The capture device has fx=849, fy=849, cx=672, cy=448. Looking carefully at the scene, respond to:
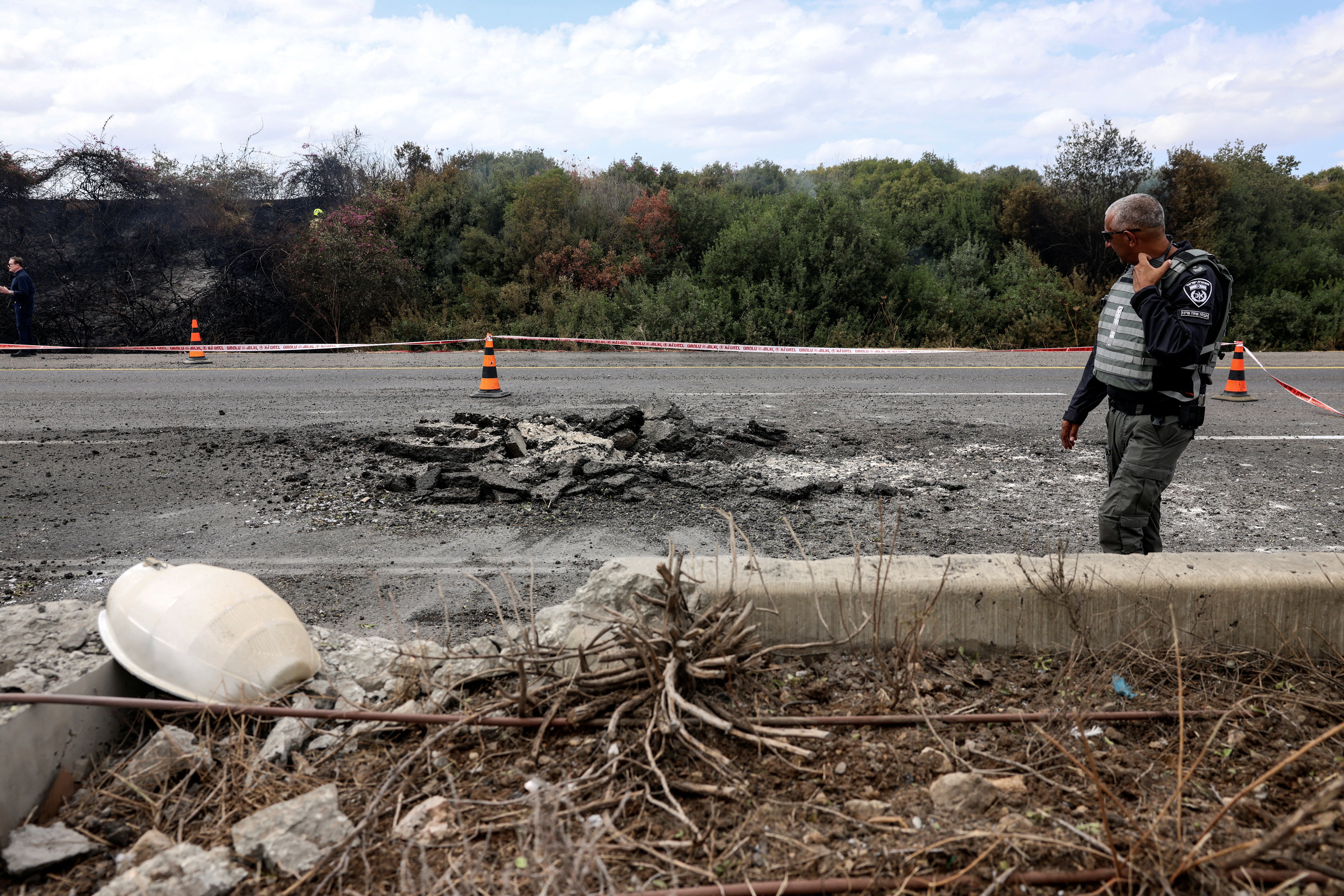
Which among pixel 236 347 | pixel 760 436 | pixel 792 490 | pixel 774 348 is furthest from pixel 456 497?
pixel 236 347

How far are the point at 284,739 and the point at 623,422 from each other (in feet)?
17.2

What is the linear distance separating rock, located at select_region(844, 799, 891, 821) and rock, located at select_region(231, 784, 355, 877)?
1267mm

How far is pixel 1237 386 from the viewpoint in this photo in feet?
33.7

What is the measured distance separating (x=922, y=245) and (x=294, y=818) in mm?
21206

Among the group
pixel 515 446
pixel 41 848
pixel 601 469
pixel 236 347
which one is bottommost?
pixel 41 848

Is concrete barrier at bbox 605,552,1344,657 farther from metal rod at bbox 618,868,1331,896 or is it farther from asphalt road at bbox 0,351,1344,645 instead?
asphalt road at bbox 0,351,1344,645

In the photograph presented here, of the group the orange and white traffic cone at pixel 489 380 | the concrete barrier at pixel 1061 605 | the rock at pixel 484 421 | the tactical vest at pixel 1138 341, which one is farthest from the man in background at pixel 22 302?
the tactical vest at pixel 1138 341

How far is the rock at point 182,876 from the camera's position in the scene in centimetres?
199

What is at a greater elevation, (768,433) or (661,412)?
(661,412)

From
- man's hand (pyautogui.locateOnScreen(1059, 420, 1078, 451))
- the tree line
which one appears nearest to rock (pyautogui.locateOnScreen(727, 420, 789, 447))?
man's hand (pyautogui.locateOnScreen(1059, 420, 1078, 451))

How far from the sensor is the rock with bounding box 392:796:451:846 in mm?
2121

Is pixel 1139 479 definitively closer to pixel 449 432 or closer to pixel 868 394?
pixel 449 432

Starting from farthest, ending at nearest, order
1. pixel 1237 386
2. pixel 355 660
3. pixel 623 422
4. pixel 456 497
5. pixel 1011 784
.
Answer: pixel 1237 386 < pixel 623 422 < pixel 456 497 < pixel 355 660 < pixel 1011 784

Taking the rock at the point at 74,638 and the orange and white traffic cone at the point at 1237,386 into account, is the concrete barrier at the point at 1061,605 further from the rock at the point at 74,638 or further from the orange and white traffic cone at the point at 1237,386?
the orange and white traffic cone at the point at 1237,386
